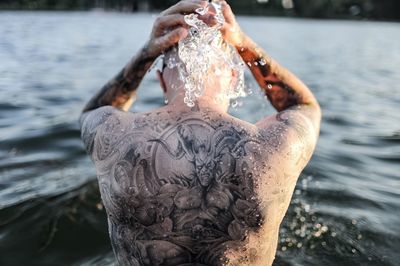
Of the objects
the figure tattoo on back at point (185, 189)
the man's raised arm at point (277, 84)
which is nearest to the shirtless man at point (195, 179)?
the figure tattoo on back at point (185, 189)

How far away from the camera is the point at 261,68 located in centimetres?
330

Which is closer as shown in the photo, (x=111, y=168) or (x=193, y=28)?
(x=111, y=168)

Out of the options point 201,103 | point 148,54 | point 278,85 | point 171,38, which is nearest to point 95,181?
point 148,54

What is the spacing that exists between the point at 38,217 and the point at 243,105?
18.7 feet

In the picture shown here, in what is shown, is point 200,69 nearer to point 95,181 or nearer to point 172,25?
point 172,25

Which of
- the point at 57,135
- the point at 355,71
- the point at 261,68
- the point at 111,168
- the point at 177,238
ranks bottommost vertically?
the point at 355,71

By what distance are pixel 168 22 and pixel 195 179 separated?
904 mm

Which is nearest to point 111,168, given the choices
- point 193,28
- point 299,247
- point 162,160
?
point 162,160

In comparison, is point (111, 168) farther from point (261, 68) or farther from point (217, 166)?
point (261, 68)

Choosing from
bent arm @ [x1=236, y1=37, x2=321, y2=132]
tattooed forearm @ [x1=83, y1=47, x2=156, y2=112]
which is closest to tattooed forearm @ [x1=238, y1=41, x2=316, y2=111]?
bent arm @ [x1=236, y1=37, x2=321, y2=132]

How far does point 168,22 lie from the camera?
2.76 metres

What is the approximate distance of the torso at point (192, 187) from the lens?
2.40m

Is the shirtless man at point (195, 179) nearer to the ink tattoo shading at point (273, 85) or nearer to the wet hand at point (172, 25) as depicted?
the wet hand at point (172, 25)

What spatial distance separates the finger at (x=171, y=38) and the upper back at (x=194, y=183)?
1.47 feet
